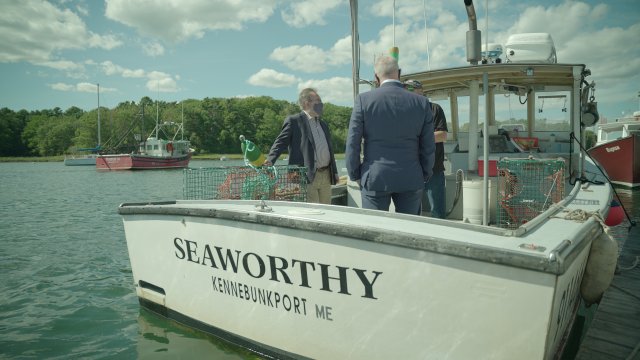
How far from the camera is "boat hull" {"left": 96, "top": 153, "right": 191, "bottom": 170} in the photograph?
47.0 metres

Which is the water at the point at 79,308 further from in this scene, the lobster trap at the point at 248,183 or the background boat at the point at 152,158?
the background boat at the point at 152,158

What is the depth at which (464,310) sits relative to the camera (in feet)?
7.32

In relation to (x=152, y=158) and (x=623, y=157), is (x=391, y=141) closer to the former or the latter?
(x=623, y=157)

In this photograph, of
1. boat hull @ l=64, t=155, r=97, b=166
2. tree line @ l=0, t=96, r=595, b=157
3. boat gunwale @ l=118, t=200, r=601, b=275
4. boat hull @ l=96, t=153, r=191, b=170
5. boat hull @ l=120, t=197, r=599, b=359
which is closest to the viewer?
boat gunwale @ l=118, t=200, r=601, b=275

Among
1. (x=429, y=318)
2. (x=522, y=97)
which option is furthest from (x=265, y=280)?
(x=522, y=97)

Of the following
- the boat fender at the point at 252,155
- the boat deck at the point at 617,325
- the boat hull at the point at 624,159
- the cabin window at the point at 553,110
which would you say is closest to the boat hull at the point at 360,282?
the boat fender at the point at 252,155

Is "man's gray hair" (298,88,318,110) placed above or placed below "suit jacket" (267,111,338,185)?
above

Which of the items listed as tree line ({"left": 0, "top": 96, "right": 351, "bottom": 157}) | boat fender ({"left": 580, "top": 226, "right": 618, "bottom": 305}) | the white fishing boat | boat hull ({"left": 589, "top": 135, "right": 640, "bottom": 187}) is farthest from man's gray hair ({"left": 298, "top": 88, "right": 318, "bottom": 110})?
tree line ({"left": 0, "top": 96, "right": 351, "bottom": 157})

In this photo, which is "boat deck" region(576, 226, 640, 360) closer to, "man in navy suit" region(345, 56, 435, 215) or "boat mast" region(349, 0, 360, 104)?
"man in navy suit" region(345, 56, 435, 215)

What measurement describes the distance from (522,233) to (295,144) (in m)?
2.51

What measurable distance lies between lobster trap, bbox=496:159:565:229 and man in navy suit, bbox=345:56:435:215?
180cm

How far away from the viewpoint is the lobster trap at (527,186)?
177 inches

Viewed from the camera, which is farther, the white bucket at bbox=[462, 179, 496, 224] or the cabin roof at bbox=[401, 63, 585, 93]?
the cabin roof at bbox=[401, 63, 585, 93]

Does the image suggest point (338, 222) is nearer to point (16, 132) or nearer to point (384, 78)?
point (384, 78)
